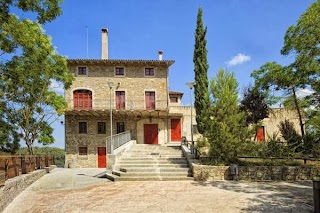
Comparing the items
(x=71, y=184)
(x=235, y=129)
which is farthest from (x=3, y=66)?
(x=235, y=129)

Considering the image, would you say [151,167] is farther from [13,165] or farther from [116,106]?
[116,106]

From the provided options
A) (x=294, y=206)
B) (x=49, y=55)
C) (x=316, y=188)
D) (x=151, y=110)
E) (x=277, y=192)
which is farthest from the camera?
(x=151, y=110)

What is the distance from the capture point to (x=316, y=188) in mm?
6168

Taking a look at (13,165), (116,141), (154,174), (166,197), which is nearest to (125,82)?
(116,141)

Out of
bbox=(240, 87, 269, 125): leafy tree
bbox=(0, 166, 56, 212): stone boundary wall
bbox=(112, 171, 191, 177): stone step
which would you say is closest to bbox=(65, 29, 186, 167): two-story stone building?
bbox=(240, 87, 269, 125): leafy tree

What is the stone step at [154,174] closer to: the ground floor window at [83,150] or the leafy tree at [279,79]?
the leafy tree at [279,79]

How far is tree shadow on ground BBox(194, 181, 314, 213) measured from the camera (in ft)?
22.2

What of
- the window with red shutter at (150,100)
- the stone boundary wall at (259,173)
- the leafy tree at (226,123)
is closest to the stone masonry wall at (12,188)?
the stone boundary wall at (259,173)

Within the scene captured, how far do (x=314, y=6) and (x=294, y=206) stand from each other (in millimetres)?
8602

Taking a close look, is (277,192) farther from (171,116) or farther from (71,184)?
(171,116)

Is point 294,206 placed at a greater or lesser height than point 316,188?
lesser

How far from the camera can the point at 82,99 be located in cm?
2312

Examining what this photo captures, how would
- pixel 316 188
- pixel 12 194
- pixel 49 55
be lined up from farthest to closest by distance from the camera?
pixel 49 55
pixel 12 194
pixel 316 188

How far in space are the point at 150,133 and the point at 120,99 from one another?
4001 millimetres
